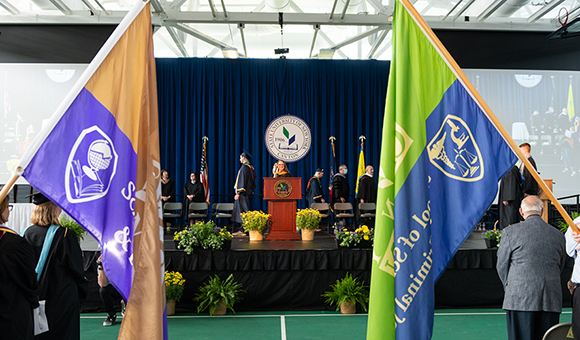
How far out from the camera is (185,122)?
14.0 metres

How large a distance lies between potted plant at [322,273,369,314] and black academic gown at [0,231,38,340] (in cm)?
426

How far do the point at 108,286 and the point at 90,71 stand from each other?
4418mm

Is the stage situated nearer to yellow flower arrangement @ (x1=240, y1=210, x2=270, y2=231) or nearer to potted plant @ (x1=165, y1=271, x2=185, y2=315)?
potted plant @ (x1=165, y1=271, x2=185, y2=315)

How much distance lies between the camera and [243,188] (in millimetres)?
10227

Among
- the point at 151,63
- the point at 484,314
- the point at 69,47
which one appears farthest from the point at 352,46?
the point at 151,63

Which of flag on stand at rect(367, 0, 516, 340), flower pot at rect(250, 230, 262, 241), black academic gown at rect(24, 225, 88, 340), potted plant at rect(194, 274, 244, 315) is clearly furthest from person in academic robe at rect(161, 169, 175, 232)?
flag on stand at rect(367, 0, 516, 340)

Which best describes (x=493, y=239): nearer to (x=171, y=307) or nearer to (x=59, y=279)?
(x=171, y=307)

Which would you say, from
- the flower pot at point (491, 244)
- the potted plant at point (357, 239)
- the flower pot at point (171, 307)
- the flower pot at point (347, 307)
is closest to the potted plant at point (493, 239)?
the flower pot at point (491, 244)

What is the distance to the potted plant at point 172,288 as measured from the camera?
19.4ft

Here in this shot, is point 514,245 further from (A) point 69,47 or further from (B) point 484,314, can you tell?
(A) point 69,47

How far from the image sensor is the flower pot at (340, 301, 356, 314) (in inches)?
240

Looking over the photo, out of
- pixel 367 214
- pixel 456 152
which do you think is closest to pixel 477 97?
pixel 456 152

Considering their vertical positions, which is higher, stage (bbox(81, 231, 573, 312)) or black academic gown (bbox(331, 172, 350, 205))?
black academic gown (bbox(331, 172, 350, 205))

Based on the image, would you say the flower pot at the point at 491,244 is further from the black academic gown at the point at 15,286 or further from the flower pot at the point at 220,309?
the black academic gown at the point at 15,286
